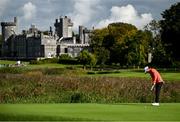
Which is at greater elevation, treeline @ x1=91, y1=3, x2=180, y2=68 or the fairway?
treeline @ x1=91, y1=3, x2=180, y2=68

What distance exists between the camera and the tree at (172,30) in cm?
9792

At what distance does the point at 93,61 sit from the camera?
117m

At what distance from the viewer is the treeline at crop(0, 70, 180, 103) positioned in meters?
32.6

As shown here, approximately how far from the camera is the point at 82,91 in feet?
111

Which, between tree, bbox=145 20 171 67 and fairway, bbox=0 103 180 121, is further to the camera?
tree, bbox=145 20 171 67

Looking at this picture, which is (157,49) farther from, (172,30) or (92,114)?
(92,114)

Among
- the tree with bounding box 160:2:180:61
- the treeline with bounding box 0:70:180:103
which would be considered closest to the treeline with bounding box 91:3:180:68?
the tree with bounding box 160:2:180:61

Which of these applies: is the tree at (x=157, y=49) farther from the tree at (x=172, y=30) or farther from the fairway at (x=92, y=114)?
the fairway at (x=92, y=114)

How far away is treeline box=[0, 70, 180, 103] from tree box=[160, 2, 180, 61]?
63.3 m

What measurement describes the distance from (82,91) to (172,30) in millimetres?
66803

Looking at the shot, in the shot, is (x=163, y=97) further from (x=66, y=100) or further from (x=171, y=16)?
(x=171, y=16)

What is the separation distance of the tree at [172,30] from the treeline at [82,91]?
208 ft

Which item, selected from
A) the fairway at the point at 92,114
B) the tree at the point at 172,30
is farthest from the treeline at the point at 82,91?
the tree at the point at 172,30

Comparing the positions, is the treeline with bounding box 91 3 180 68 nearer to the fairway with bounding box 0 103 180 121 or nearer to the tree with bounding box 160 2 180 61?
the tree with bounding box 160 2 180 61
